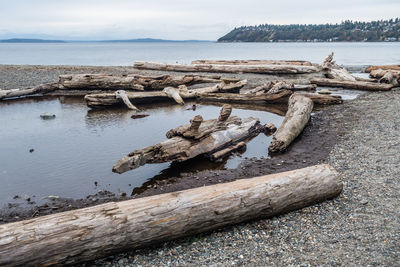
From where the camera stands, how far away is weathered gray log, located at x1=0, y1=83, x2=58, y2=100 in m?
17.7

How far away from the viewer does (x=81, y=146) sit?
10.6 meters

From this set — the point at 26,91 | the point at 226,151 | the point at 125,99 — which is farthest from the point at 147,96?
the point at 226,151

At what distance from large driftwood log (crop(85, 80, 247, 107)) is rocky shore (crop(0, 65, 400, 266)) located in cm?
906

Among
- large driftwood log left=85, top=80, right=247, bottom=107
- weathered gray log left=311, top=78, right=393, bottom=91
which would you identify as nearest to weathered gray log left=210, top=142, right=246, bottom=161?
large driftwood log left=85, top=80, right=247, bottom=107

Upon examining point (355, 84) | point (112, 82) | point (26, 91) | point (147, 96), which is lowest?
point (355, 84)

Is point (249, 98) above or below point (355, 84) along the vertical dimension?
below

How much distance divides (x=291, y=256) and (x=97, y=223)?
281 cm

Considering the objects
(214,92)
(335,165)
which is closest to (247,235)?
(335,165)

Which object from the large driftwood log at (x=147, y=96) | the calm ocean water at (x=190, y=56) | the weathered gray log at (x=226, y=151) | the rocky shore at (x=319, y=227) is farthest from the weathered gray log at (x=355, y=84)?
the calm ocean water at (x=190, y=56)

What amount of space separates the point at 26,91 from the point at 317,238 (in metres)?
18.3

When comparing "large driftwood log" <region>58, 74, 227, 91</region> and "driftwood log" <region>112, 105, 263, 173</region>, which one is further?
"large driftwood log" <region>58, 74, 227, 91</region>

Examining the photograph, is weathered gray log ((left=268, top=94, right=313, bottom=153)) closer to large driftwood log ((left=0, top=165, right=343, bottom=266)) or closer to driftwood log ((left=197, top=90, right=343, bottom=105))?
driftwood log ((left=197, top=90, right=343, bottom=105))

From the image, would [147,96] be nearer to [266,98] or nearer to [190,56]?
[266,98]

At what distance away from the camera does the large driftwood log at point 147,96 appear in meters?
15.6
